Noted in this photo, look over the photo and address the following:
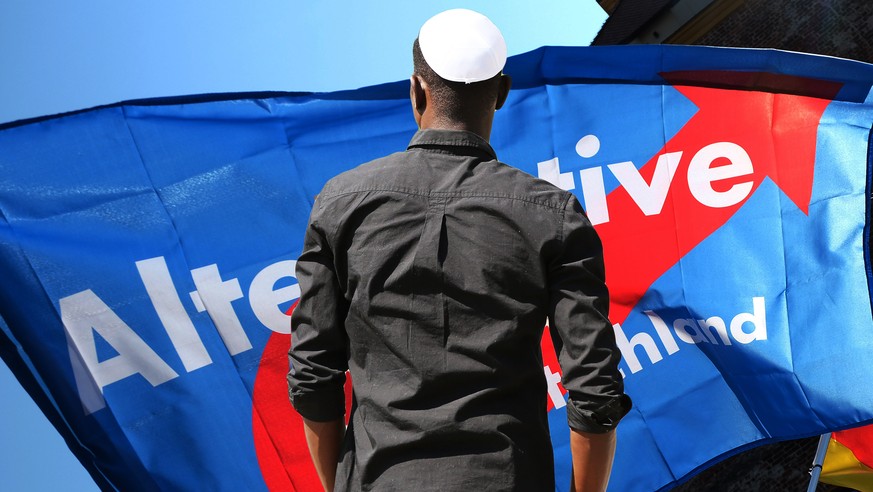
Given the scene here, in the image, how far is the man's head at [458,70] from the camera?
2.05 meters

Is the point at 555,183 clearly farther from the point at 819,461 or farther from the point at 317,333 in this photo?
the point at 317,333

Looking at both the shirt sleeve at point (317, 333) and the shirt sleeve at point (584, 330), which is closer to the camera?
the shirt sleeve at point (584, 330)

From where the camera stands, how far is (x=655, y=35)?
16969 mm

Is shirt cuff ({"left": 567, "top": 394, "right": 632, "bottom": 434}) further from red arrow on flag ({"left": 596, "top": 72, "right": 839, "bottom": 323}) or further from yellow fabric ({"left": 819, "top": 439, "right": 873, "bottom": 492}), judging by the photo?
yellow fabric ({"left": 819, "top": 439, "right": 873, "bottom": 492})

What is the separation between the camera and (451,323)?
1865 mm

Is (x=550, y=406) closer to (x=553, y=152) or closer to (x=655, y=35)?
(x=553, y=152)

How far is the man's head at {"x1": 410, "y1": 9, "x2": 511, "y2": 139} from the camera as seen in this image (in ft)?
6.72

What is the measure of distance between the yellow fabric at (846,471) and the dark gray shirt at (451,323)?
6679mm

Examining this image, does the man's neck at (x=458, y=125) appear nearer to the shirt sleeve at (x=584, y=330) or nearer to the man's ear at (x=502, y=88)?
the man's ear at (x=502, y=88)

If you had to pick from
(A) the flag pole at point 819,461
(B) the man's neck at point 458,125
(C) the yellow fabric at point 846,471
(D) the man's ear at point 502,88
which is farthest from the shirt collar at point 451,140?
(C) the yellow fabric at point 846,471

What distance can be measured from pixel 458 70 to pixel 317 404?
768 millimetres

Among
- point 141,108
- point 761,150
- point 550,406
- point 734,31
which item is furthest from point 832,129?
point 734,31

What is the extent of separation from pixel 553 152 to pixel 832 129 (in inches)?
58.3

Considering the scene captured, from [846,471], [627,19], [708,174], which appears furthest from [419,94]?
[627,19]
